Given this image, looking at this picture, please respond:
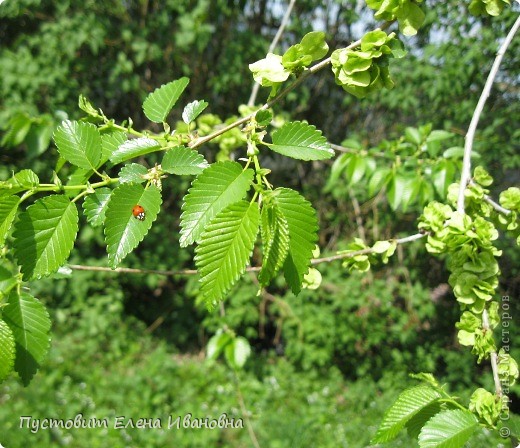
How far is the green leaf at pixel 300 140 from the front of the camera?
2.55 feet

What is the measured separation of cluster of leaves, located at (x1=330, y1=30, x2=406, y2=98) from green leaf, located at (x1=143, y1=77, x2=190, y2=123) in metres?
0.31

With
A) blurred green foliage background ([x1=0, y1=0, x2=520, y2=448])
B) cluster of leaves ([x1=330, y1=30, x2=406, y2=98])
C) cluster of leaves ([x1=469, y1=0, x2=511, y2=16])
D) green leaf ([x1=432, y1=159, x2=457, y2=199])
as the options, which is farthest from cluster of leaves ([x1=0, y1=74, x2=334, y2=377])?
blurred green foliage background ([x1=0, y1=0, x2=520, y2=448])

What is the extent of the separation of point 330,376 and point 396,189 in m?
2.11

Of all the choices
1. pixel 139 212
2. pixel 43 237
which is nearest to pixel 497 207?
pixel 139 212

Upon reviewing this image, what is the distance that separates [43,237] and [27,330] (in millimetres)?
223

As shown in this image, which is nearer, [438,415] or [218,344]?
[438,415]

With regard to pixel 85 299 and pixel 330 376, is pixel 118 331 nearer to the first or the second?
pixel 85 299

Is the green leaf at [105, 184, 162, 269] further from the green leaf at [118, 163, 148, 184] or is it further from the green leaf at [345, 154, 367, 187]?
the green leaf at [345, 154, 367, 187]

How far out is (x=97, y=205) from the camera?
749 mm

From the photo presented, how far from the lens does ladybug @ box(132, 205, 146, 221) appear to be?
0.70 metres

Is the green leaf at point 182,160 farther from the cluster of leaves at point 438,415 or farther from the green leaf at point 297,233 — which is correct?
the cluster of leaves at point 438,415

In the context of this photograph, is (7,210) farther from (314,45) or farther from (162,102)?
(314,45)

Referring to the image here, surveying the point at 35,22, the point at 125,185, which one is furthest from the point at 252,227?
the point at 35,22

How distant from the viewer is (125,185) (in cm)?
70
